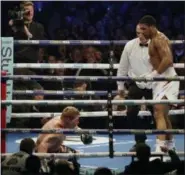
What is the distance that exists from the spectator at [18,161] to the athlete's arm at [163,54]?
1.48 m

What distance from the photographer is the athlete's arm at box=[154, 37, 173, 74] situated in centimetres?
452

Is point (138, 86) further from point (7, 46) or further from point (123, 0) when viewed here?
point (123, 0)

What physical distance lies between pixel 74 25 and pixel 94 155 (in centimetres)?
451

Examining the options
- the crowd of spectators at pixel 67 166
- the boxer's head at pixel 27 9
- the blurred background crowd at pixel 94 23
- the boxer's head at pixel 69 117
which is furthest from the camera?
the blurred background crowd at pixel 94 23

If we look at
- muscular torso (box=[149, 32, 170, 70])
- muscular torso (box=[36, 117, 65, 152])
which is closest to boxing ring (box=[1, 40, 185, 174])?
muscular torso (box=[36, 117, 65, 152])

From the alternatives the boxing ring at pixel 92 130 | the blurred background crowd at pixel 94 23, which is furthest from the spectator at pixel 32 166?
the blurred background crowd at pixel 94 23

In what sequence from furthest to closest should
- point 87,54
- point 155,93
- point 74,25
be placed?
point 74,25, point 87,54, point 155,93

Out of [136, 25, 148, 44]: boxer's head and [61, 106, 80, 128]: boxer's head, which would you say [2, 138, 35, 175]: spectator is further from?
[136, 25, 148, 44]: boxer's head

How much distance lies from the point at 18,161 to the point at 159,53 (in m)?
1.75

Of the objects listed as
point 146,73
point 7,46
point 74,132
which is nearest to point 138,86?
point 146,73

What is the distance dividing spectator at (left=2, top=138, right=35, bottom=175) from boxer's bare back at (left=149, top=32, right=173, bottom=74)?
4.91ft

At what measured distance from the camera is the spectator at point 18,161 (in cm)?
326

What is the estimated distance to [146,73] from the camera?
16.2 ft

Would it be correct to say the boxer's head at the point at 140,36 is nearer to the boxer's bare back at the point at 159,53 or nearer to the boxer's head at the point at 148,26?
the boxer's head at the point at 148,26
